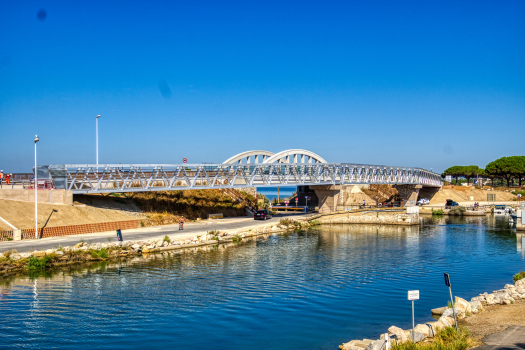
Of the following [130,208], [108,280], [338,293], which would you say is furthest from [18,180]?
[338,293]

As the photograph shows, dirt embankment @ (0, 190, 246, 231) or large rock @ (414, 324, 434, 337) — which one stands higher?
dirt embankment @ (0, 190, 246, 231)

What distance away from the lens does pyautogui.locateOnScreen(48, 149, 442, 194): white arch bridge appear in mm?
42219

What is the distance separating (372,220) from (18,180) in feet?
148

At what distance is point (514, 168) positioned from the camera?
112 metres

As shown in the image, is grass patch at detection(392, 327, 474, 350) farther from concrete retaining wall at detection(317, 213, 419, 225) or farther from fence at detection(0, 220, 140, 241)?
concrete retaining wall at detection(317, 213, 419, 225)

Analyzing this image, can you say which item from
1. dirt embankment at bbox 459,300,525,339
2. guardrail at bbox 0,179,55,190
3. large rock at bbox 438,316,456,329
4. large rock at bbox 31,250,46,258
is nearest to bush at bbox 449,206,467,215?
dirt embankment at bbox 459,300,525,339

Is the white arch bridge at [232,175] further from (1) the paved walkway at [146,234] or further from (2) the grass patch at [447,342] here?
(2) the grass patch at [447,342]

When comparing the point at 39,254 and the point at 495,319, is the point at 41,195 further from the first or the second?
the point at 495,319

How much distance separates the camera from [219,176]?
175 feet

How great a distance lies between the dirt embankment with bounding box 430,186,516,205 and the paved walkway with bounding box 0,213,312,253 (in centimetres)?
5365

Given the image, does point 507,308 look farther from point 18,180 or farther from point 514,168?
point 514,168

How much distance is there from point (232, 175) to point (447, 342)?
50.7 metres

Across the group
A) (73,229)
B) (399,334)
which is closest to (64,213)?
(73,229)

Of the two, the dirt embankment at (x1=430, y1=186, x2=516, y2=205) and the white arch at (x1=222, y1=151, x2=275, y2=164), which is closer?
the white arch at (x1=222, y1=151, x2=275, y2=164)
